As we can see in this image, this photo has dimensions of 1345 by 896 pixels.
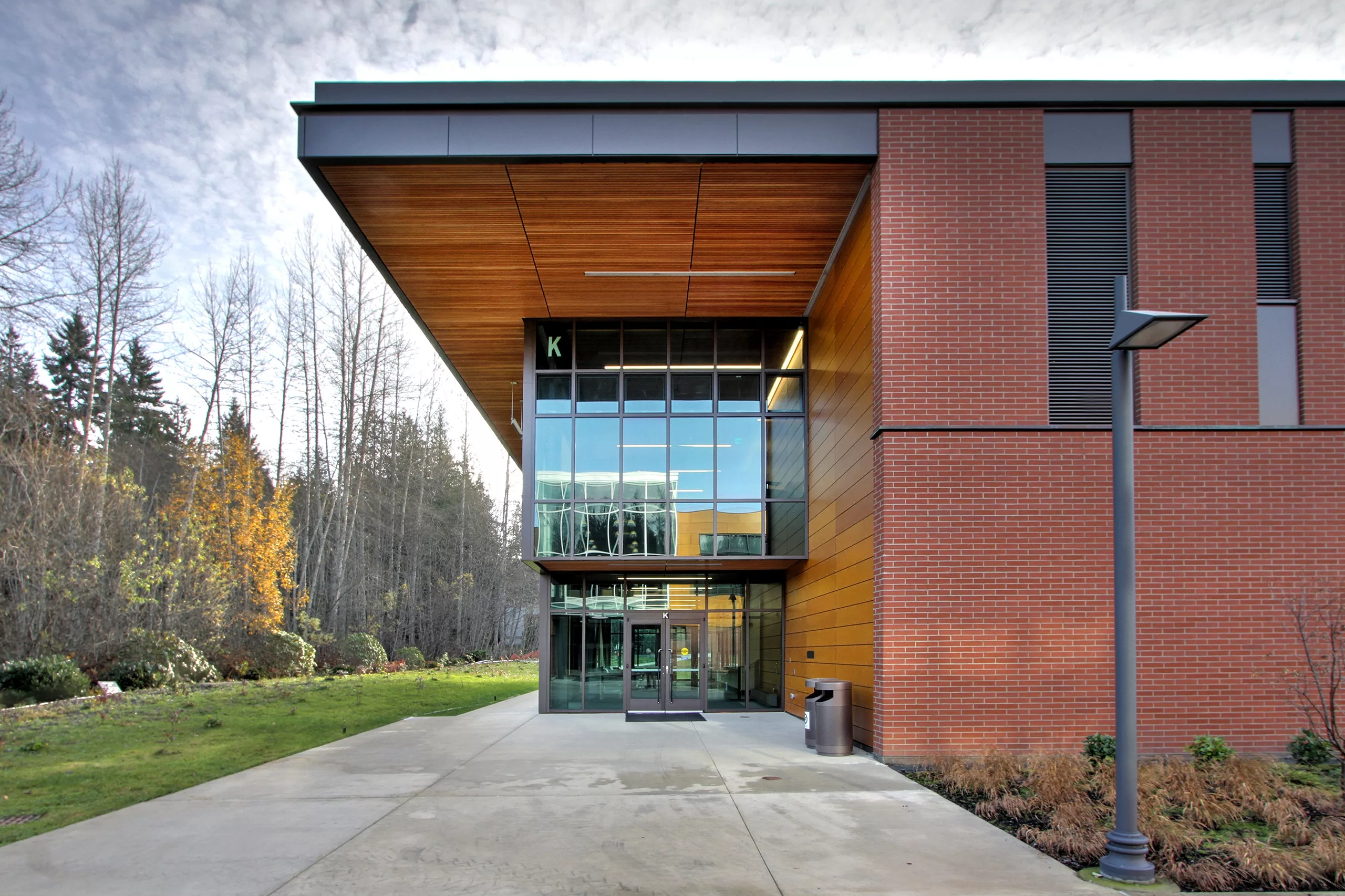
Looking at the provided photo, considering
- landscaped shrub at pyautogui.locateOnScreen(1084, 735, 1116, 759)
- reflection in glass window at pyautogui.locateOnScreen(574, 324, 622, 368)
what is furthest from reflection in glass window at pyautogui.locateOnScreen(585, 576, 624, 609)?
landscaped shrub at pyautogui.locateOnScreen(1084, 735, 1116, 759)

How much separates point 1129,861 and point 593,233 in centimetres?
1125

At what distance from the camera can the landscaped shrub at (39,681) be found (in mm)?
17891

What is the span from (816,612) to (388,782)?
27.6 ft

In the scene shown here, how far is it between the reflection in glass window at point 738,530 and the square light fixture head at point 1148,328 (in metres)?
11.8

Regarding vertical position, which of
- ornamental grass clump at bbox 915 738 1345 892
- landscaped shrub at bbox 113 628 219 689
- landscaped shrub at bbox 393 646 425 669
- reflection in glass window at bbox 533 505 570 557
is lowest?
landscaped shrub at bbox 393 646 425 669

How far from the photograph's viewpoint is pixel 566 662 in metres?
19.2

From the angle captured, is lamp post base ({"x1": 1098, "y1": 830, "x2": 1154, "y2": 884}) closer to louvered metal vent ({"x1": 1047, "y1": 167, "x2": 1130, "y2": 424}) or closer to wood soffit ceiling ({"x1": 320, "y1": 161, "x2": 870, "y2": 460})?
louvered metal vent ({"x1": 1047, "y1": 167, "x2": 1130, "y2": 424})

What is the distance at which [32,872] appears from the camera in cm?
645

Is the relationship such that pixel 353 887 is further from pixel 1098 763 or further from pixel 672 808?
pixel 1098 763

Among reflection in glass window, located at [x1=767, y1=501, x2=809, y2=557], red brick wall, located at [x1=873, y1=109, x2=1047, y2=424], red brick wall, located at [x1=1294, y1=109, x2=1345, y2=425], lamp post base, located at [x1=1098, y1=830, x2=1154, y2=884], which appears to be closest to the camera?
lamp post base, located at [x1=1098, y1=830, x2=1154, y2=884]

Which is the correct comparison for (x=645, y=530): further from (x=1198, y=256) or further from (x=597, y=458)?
(x=1198, y=256)

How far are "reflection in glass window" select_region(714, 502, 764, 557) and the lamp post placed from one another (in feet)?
38.4

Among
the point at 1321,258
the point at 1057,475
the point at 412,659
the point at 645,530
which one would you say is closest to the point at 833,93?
the point at 1057,475

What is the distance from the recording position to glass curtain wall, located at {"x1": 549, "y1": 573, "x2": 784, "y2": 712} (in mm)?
19266
